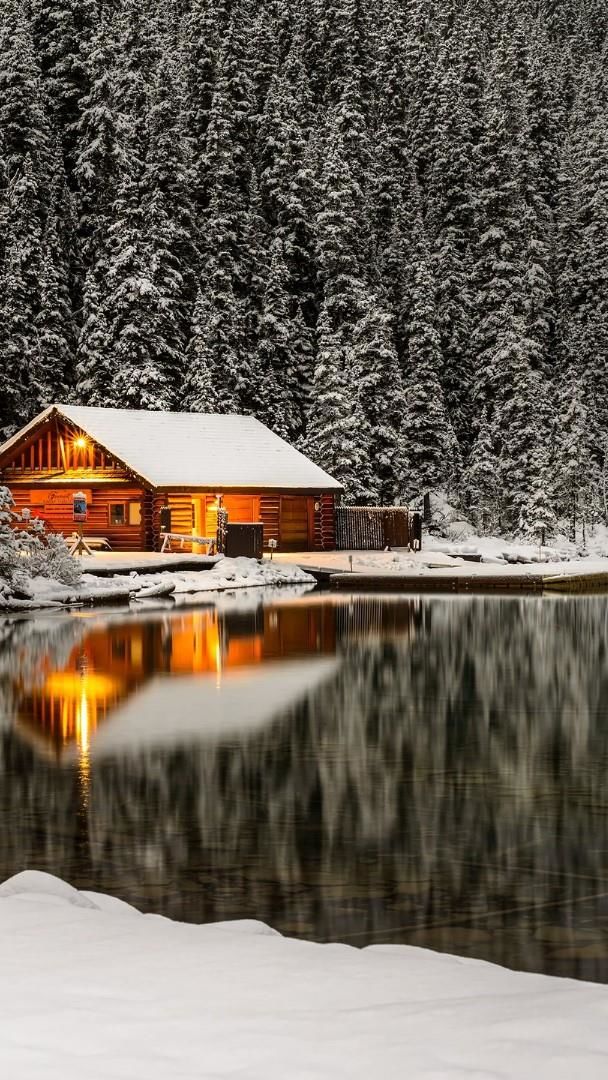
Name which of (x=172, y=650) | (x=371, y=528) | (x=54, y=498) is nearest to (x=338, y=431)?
(x=371, y=528)

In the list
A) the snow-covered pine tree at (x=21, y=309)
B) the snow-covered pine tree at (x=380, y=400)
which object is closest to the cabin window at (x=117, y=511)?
the snow-covered pine tree at (x=21, y=309)

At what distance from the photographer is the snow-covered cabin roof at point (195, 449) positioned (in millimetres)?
49438

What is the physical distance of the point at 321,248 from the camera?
224 feet

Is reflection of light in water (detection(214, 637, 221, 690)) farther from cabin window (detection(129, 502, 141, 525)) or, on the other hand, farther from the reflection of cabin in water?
cabin window (detection(129, 502, 141, 525))

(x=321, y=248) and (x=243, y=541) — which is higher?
(x=321, y=248)

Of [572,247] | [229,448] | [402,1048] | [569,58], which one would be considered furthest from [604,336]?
[402,1048]

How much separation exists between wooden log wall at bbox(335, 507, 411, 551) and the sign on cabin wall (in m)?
11.3

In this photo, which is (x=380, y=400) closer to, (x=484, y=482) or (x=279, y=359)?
(x=279, y=359)

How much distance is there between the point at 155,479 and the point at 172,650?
26510mm

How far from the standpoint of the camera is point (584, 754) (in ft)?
40.5

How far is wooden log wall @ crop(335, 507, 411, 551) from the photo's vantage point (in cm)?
5462

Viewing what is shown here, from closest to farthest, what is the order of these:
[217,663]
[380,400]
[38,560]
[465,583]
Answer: [217,663] → [38,560] → [465,583] → [380,400]

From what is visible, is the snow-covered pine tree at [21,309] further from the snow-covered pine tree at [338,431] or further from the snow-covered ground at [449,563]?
the snow-covered ground at [449,563]

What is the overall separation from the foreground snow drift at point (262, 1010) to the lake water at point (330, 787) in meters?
0.78
